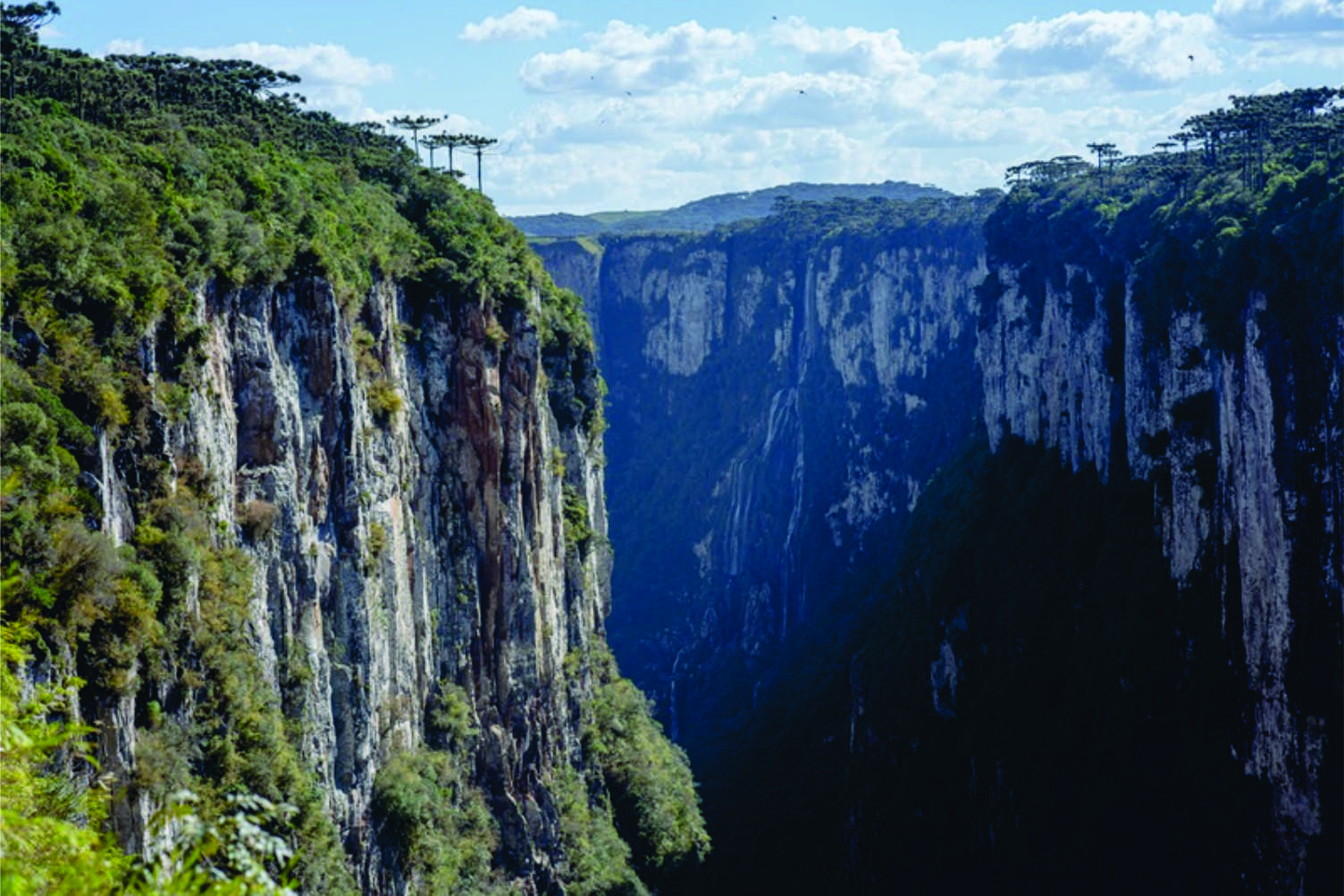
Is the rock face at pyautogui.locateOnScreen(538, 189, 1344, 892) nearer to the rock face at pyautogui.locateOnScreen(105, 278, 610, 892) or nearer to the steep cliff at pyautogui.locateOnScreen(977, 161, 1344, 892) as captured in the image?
the steep cliff at pyautogui.locateOnScreen(977, 161, 1344, 892)

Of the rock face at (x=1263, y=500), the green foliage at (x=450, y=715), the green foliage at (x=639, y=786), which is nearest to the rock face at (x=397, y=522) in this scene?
the green foliage at (x=450, y=715)

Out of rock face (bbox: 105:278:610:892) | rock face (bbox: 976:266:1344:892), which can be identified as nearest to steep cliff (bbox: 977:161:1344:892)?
rock face (bbox: 976:266:1344:892)

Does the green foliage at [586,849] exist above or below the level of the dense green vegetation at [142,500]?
below

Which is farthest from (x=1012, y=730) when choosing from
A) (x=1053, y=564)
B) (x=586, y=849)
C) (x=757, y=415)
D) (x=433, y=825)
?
(x=757, y=415)

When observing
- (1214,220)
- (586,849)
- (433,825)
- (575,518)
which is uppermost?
(1214,220)

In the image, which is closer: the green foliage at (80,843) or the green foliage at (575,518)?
the green foliage at (80,843)

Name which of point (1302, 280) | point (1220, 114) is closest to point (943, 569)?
point (1220, 114)

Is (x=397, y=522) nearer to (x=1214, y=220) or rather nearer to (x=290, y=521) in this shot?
(x=290, y=521)

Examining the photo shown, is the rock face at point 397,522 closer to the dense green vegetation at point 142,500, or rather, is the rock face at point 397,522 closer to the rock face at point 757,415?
the dense green vegetation at point 142,500

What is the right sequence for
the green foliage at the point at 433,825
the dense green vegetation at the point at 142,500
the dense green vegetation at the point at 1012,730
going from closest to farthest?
the dense green vegetation at the point at 142,500 < the green foliage at the point at 433,825 < the dense green vegetation at the point at 1012,730
